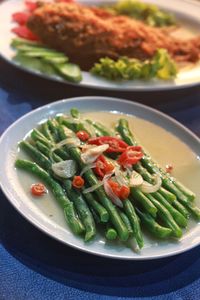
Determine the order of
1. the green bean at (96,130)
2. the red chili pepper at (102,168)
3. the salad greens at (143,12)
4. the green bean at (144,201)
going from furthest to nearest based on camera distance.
→ the salad greens at (143,12) < the green bean at (96,130) < the red chili pepper at (102,168) < the green bean at (144,201)

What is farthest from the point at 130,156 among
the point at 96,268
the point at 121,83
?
the point at 121,83

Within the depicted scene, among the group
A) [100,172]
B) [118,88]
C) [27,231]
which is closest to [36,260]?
[27,231]

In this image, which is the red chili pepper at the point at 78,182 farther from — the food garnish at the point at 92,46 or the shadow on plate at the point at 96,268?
the food garnish at the point at 92,46

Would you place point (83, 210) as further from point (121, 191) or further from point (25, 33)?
point (25, 33)

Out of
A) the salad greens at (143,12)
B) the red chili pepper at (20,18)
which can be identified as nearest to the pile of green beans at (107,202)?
the red chili pepper at (20,18)

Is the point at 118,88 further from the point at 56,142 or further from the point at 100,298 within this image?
the point at 100,298
